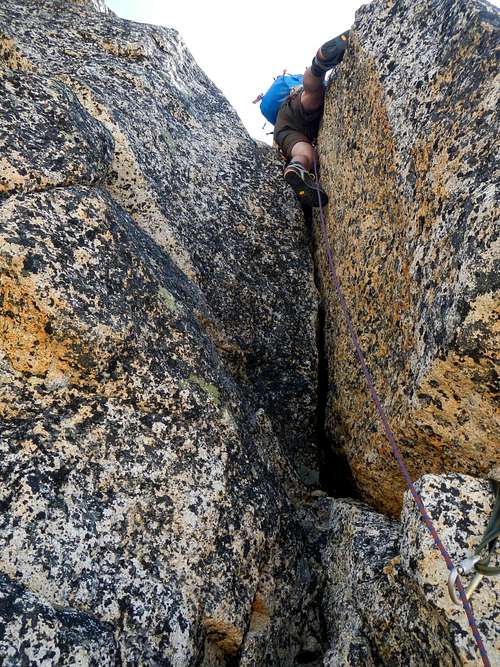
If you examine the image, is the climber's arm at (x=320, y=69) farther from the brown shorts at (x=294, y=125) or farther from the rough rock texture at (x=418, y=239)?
the rough rock texture at (x=418, y=239)

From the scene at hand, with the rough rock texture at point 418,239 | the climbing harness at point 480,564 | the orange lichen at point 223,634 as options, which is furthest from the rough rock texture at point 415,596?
the orange lichen at point 223,634

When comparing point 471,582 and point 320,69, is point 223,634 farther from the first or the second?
point 320,69

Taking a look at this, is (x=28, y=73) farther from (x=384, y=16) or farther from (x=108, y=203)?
(x=384, y=16)

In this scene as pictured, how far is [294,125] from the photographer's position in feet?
27.2

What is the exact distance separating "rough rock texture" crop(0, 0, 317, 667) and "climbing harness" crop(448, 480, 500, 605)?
1.64 meters

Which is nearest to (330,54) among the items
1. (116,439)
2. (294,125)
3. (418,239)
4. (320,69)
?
(320,69)

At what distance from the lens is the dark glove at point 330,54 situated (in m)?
6.74

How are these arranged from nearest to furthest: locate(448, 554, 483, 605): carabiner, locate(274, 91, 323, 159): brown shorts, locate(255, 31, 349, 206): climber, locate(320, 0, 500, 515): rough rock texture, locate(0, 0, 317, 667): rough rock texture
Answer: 1. locate(448, 554, 483, 605): carabiner
2. locate(0, 0, 317, 667): rough rock texture
3. locate(320, 0, 500, 515): rough rock texture
4. locate(255, 31, 349, 206): climber
5. locate(274, 91, 323, 159): brown shorts

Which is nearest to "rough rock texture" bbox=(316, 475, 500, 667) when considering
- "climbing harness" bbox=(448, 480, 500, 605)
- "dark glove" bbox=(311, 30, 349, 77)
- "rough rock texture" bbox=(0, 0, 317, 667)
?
"climbing harness" bbox=(448, 480, 500, 605)

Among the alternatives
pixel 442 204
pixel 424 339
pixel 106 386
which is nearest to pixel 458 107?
pixel 442 204

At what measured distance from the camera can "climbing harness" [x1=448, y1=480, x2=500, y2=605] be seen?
3.35 meters

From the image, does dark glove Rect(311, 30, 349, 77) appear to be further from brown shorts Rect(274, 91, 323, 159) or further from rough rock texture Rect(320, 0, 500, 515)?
brown shorts Rect(274, 91, 323, 159)

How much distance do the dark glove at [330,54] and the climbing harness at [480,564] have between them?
569cm

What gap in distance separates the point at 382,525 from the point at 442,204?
9.73 ft
